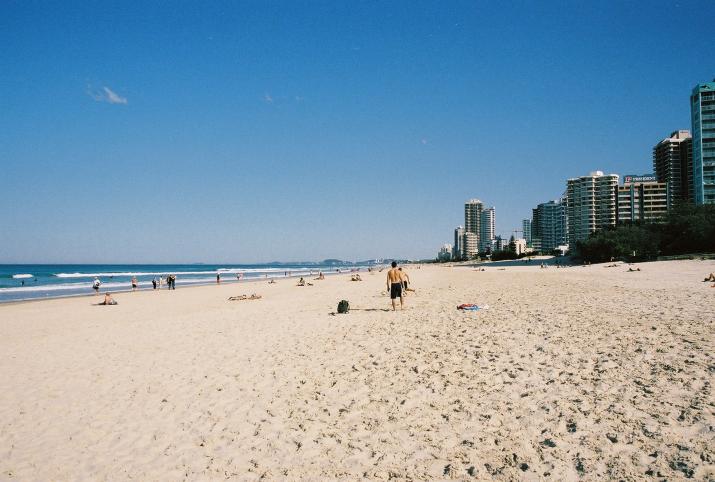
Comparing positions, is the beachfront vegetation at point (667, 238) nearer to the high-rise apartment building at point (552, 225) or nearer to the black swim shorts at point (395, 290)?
the black swim shorts at point (395, 290)

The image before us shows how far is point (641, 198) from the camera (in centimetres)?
11206

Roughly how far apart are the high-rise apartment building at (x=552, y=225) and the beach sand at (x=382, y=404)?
163290 mm

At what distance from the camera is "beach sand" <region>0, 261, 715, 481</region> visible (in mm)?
4391

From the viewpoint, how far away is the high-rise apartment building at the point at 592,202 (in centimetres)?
12950

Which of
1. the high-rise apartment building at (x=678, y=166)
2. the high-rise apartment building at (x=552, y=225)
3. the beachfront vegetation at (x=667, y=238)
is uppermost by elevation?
the high-rise apartment building at (x=678, y=166)

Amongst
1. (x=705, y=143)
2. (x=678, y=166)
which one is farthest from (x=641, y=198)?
(x=705, y=143)

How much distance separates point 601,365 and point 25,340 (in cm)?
1587

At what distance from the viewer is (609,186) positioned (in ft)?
429

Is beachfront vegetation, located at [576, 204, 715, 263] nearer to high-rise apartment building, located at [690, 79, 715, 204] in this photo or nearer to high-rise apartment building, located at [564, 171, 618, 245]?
high-rise apartment building, located at [690, 79, 715, 204]

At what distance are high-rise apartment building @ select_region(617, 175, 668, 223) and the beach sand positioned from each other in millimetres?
117596

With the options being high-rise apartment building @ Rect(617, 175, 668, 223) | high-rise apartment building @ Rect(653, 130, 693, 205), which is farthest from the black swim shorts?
high-rise apartment building @ Rect(653, 130, 693, 205)

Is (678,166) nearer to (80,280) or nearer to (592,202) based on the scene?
(592,202)

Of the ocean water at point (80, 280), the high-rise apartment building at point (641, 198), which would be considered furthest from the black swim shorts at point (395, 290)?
the high-rise apartment building at point (641, 198)

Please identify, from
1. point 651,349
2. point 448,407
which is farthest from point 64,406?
point 651,349
